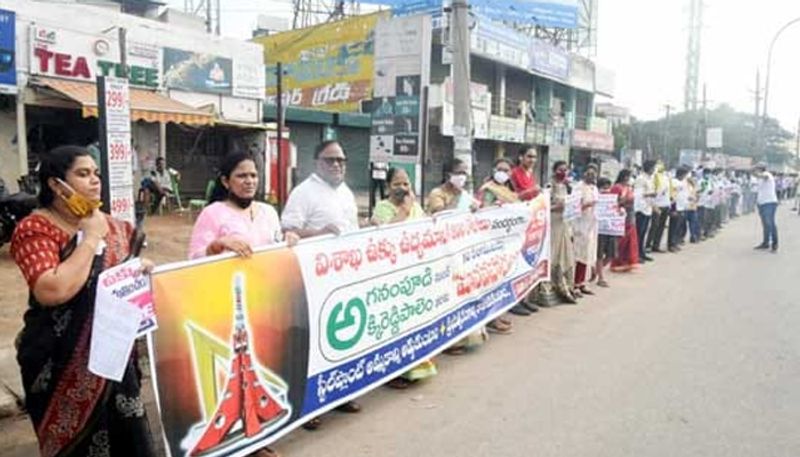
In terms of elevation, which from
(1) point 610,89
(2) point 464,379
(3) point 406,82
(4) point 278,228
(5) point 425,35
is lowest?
(2) point 464,379

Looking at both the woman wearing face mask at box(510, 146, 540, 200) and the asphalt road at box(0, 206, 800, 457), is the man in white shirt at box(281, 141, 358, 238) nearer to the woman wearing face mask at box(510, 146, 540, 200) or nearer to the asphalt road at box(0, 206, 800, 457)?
the asphalt road at box(0, 206, 800, 457)

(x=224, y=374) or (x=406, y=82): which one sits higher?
(x=406, y=82)

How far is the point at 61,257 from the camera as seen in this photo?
2.59m

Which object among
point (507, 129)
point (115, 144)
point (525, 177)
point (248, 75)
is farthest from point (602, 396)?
point (507, 129)

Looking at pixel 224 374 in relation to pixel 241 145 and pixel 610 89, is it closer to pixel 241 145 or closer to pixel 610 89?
pixel 241 145

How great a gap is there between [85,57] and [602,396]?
14.1 m

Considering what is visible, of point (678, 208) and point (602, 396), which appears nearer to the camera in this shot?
point (602, 396)

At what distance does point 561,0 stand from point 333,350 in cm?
1713

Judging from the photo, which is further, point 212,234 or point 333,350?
point 333,350

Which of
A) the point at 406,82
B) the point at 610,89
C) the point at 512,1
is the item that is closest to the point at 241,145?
the point at 512,1

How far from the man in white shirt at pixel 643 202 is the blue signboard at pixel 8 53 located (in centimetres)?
1241

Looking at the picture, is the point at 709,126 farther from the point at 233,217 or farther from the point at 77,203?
the point at 77,203

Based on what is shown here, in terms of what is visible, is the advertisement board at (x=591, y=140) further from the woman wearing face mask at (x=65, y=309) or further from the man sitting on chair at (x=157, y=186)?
the woman wearing face mask at (x=65, y=309)

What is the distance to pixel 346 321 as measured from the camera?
4117mm
